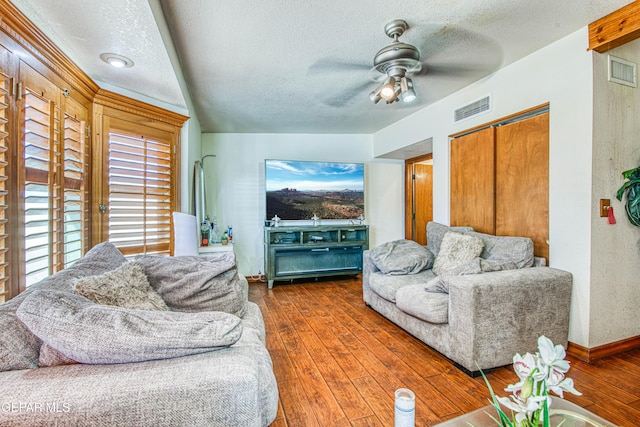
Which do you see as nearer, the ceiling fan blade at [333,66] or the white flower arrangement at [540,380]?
the white flower arrangement at [540,380]

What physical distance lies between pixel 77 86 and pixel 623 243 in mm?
4344

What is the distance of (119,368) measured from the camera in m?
0.91

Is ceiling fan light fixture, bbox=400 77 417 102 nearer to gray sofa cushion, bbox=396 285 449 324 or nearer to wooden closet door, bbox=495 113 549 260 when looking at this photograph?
wooden closet door, bbox=495 113 549 260

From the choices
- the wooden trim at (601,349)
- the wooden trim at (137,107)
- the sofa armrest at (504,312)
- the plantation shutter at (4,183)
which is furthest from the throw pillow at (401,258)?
the plantation shutter at (4,183)

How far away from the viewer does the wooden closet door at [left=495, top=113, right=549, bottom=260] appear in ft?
8.31

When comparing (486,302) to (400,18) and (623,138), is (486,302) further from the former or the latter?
(400,18)

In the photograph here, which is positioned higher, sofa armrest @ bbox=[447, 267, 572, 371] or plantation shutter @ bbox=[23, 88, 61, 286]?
plantation shutter @ bbox=[23, 88, 61, 286]

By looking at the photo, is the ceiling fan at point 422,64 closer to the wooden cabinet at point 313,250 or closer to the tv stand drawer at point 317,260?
the wooden cabinet at point 313,250

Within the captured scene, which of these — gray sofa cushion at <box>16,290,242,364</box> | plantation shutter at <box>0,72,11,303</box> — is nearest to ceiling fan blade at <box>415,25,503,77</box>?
gray sofa cushion at <box>16,290,242,364</box>

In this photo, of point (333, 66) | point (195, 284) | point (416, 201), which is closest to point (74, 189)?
point (195, 284)

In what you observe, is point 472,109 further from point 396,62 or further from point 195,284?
point 195,284

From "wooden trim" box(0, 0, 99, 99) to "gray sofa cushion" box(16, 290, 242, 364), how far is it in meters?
1.57

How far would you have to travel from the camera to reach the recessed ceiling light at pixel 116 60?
7.08ft

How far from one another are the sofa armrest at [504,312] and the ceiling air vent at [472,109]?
1.71m
